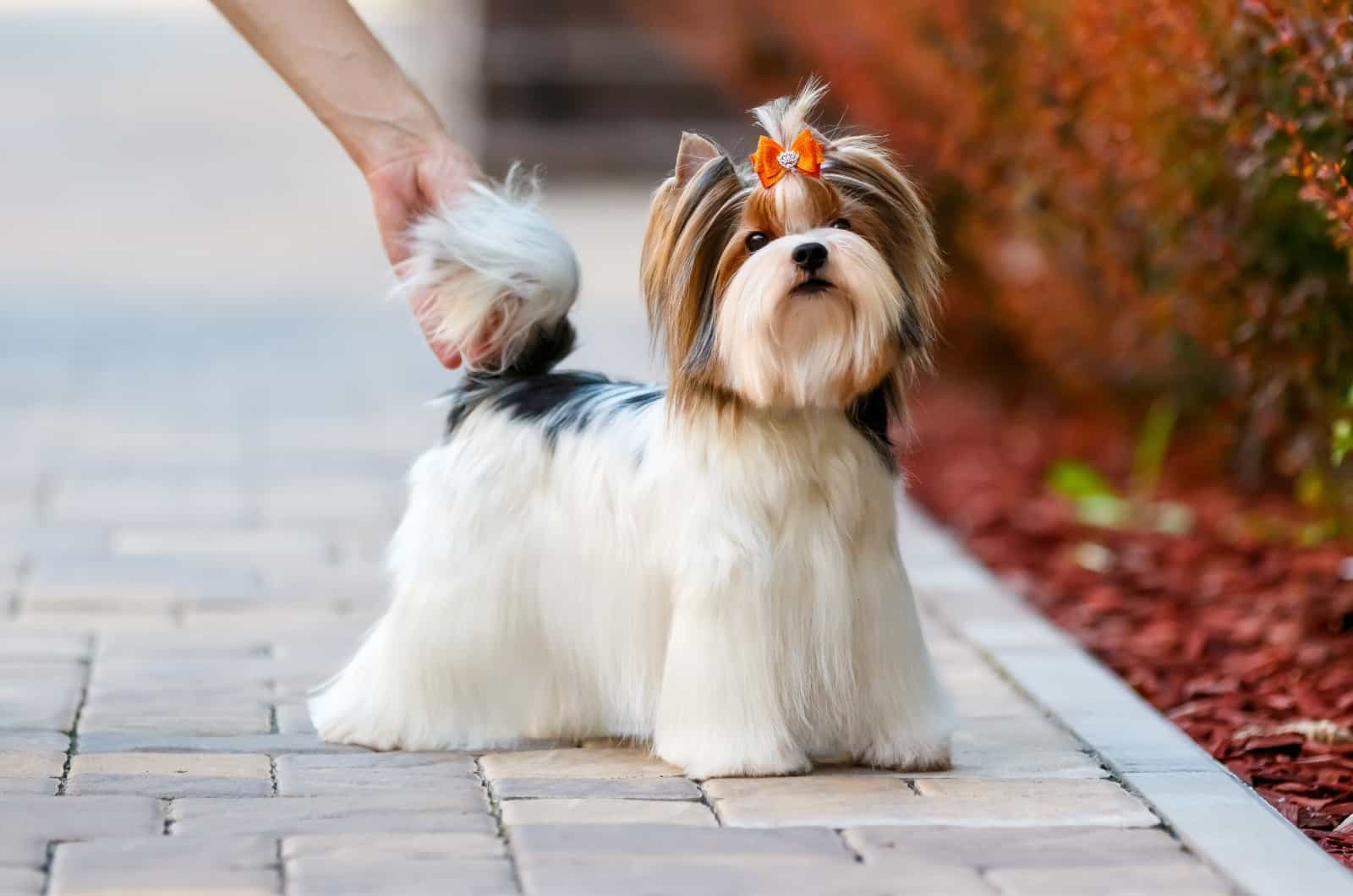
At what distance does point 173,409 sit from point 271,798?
5205mm

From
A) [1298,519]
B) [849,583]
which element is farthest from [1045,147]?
[849,583]

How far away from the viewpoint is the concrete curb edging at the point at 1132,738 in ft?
11.8

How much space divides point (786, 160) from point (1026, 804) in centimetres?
128

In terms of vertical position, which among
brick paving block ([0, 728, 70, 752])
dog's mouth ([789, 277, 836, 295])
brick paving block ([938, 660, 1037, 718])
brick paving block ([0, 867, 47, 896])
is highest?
dog's mouth ([789, 277, 836, 295])

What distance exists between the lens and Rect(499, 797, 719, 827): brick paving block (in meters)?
3.78

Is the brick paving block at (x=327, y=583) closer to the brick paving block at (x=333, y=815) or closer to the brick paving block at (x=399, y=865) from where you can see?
the brick paving block at (x=333, y=815)

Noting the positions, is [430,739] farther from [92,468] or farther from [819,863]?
[92,468]

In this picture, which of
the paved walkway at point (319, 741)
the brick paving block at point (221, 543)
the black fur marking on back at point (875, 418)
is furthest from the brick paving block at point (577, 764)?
the brick paving block at point (221, 543)

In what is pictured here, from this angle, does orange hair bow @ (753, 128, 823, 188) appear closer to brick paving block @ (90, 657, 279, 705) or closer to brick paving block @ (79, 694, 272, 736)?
brick paving block @ (79, 694, 272, 736)

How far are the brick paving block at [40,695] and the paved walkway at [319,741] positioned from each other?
16 millimetres

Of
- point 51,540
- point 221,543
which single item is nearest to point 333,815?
point 221,543

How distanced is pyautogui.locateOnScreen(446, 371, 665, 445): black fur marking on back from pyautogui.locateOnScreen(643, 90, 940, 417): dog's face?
12.4 inches

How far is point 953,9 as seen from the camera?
7.75m

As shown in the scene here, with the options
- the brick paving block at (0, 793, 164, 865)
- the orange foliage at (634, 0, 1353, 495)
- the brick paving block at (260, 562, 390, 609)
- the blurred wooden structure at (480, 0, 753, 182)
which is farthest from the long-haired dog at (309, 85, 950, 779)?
the blurred wooden structure at (480, 0, 753, 182)
